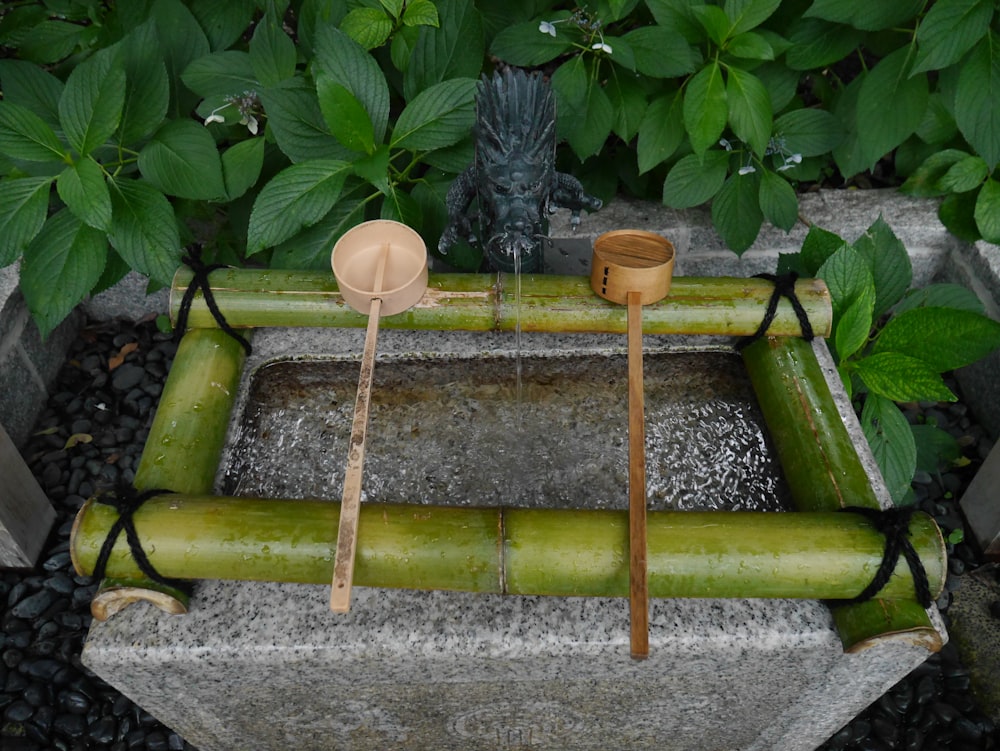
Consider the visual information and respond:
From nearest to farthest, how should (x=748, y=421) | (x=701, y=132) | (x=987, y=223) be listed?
(x=748, y=421) → (x=701, y=132) → (x=987, y=223)

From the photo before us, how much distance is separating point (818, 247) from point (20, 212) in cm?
189

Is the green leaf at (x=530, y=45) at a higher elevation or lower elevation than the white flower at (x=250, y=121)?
higher

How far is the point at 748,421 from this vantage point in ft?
5.48

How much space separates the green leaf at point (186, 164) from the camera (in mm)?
1763

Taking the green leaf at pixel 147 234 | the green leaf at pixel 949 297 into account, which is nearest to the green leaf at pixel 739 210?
the green leaf at pixel 949 297

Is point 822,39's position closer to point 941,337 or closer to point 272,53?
point 941,337

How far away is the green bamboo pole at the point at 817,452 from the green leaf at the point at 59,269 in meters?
1.51

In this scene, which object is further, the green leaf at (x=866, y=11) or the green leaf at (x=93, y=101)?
the green leaf at (x=866, y=11)

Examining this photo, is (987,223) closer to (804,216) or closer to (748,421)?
(804,216)

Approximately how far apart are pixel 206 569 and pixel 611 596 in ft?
2.27

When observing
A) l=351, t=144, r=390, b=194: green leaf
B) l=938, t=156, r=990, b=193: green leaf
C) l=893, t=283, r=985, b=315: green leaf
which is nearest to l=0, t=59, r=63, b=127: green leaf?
l=351, t=144, r=390, b=194: green leaf

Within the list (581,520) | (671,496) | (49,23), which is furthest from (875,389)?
(49,23)

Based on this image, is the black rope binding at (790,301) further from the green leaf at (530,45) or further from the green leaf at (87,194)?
the green leaf at (87,194)

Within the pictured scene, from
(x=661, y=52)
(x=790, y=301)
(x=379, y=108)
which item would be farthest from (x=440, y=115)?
(x=790, y=301)
